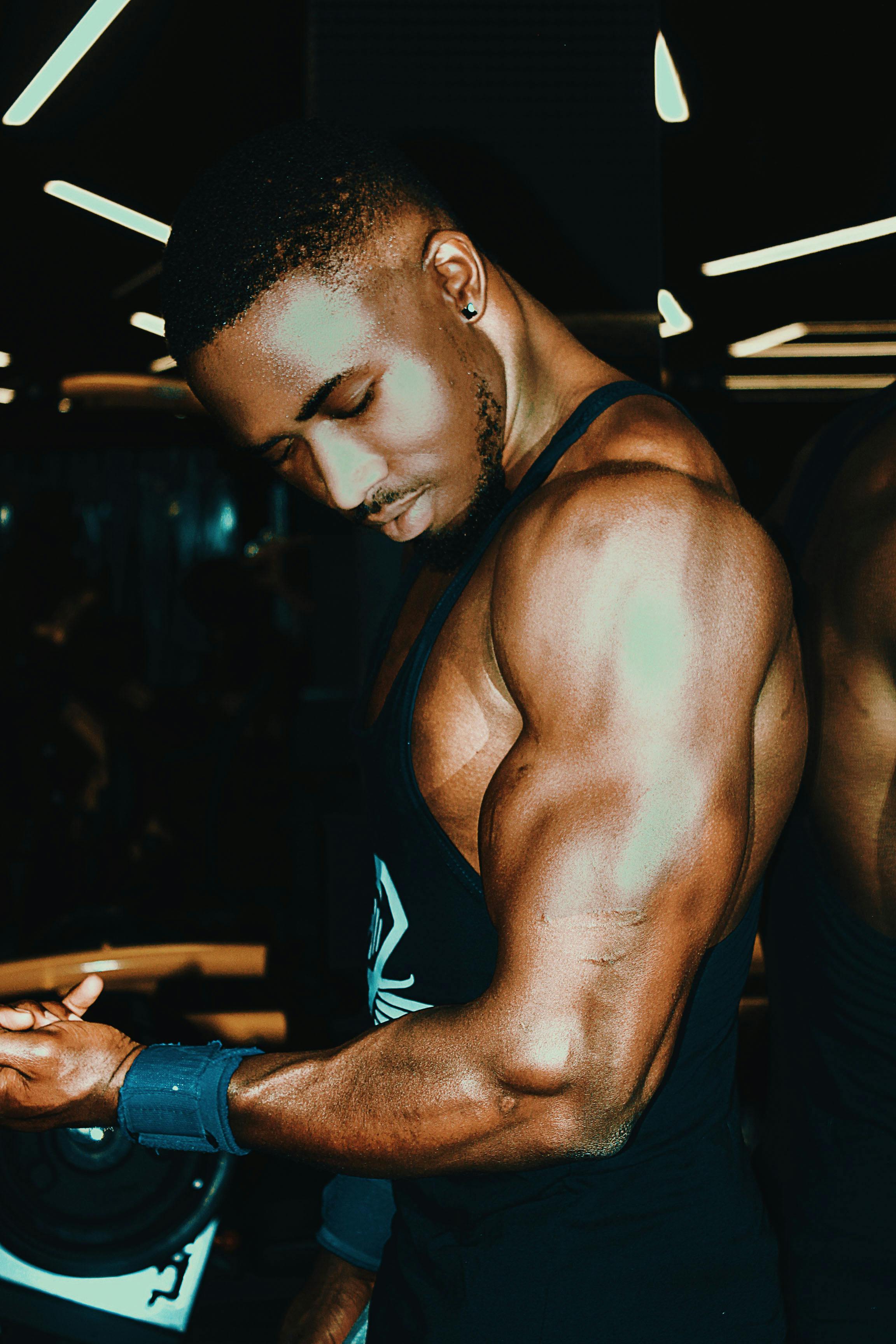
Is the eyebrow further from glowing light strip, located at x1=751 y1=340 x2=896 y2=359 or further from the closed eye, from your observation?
glowing light strip, located at x1=751 y1=340 x2=896 y2=359

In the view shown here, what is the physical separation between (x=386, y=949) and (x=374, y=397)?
59cm

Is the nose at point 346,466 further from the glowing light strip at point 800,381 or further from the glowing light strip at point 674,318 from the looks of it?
the glowing light strip at point 800,381

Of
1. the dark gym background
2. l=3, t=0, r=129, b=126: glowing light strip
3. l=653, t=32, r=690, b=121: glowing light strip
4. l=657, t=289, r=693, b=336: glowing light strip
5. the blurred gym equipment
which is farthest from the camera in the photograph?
l=657, t=289, r=693, b=336: glowing light strip

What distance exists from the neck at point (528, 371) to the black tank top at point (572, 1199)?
0.09 metres

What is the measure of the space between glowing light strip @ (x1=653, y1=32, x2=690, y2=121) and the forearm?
2.00 m

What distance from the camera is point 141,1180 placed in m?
1.90

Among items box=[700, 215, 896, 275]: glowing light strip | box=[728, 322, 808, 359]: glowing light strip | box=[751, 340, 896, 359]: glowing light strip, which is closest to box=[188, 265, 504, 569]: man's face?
box=[700, 215, 896, 275]: glowing light strip

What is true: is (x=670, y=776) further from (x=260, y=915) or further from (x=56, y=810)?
(x=56, y=810)

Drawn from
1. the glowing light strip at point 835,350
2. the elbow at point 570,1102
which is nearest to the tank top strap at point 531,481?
the elbow at point 570,1102

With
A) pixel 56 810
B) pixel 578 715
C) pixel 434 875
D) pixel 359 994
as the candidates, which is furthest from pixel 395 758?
pixel 56 810

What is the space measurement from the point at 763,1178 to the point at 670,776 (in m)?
0.79

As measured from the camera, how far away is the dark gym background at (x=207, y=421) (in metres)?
2.11

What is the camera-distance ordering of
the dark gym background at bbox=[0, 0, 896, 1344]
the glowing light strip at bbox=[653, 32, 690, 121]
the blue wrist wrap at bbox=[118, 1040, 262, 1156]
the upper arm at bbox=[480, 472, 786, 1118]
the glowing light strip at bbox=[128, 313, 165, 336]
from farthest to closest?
the glowing light strip at bbox=[128, 313, 165, 336]
the glowing light strip at bbox=[653, 32, 690, 121]
the dark gym background at bbox=[0, 0, 896, 1344]
the blue wrist wrap at bbox=[118, 1040, 262, 1156]
the upper arm at bbox=[480, 472, 786, 1118]

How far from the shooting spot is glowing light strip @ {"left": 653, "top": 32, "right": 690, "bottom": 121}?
248cm
